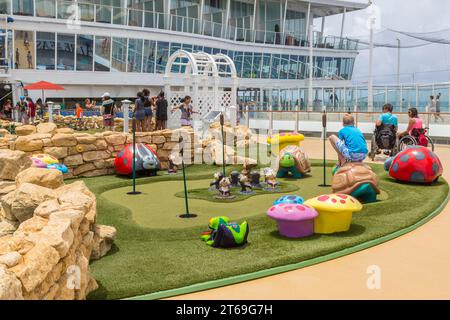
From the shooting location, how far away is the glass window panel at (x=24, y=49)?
26125mm

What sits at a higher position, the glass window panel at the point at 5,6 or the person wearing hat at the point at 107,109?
the glass window panel at the point at 5,6

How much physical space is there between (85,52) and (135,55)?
3.48 metres

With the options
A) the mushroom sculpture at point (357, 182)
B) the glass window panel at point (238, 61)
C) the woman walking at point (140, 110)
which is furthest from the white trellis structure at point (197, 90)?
the glass window panel at point (238, 61)

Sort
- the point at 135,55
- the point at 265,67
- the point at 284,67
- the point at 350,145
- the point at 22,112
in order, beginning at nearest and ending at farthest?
the point at 350,145, the point at 22,112, the point at 135,55, the point at 265,67, the point at 284,67

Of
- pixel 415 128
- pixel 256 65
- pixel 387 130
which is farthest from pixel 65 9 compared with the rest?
pixel 415 128

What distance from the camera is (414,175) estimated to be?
32.2ft

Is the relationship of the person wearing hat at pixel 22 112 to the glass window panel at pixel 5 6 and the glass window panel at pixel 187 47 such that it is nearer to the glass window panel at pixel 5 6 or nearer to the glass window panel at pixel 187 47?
the glass window panel at pixel 5 6

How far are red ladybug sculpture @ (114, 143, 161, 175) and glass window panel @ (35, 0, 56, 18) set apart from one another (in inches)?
702

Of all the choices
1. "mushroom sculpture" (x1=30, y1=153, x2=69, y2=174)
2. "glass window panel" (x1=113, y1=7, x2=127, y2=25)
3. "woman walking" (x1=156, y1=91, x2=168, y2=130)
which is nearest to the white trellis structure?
"woman walking" (x1=156, y1=91, x2=168, y2=130)

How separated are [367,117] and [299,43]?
22917 mm

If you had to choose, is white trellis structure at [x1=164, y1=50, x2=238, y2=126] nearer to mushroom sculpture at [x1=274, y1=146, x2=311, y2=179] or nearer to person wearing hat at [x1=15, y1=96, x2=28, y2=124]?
person wearing hat at [x1=15, y1=96, x2=28, y2=124]

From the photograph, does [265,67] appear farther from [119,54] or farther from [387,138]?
[387,138]

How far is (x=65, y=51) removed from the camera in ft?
91.6

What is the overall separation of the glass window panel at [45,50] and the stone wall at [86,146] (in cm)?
1578
